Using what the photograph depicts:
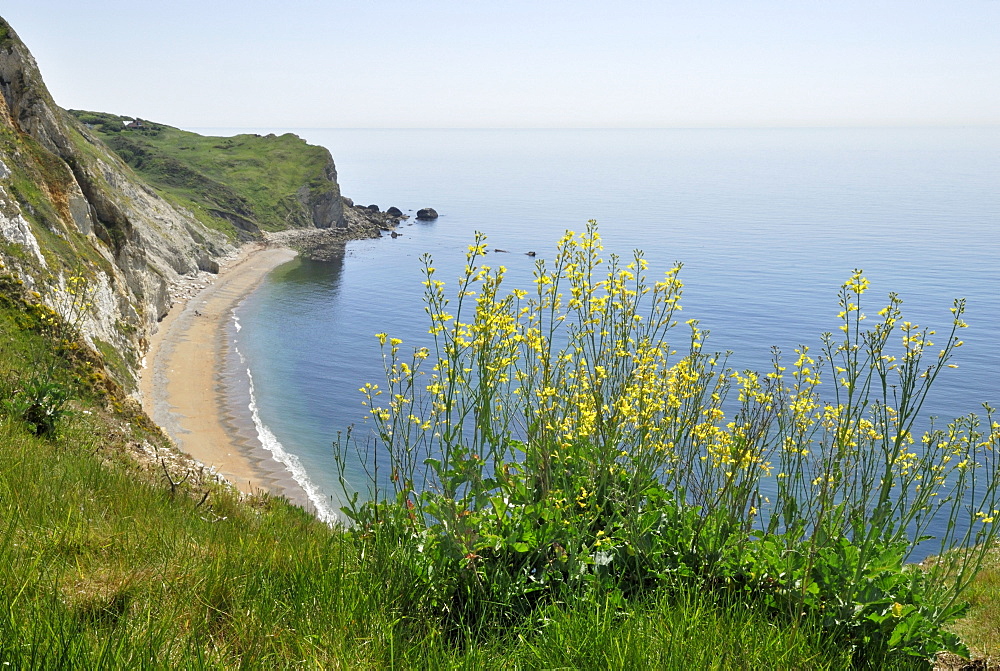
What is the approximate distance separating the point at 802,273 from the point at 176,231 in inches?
2445

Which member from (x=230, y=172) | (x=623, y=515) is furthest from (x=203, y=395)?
(x=230, y=172)

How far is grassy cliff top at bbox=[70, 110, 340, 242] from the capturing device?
316 feet

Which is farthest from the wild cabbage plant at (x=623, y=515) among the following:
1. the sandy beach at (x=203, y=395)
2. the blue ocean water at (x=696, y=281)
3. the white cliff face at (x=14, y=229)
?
the blue ocean water at (x=696, y=281)

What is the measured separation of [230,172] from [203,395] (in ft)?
284

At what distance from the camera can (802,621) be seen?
3891 millimetres

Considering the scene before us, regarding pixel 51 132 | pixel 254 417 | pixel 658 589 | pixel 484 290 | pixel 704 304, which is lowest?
pixel 254 417

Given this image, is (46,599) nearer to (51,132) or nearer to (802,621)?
(802,621)

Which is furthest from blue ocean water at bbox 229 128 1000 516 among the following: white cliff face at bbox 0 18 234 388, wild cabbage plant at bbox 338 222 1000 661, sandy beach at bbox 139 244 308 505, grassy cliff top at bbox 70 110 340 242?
wild cabbage plant at bbox 338 222 1000 661

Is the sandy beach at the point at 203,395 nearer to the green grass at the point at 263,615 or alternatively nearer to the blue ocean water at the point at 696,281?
the blue ocean water at the point at 696,281

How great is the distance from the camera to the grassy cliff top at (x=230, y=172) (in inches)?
3789

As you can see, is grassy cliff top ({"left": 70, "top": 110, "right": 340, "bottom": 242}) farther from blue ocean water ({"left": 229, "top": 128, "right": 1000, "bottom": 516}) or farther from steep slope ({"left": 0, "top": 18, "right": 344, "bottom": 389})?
blue ocean water ({"left": 229, "top": 128, "right": 1000, "bottom": 516})

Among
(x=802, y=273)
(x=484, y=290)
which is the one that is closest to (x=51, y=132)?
(x=484, y=290)

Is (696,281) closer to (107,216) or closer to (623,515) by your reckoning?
(107,216)

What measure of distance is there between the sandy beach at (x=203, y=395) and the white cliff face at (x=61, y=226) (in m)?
1.90
